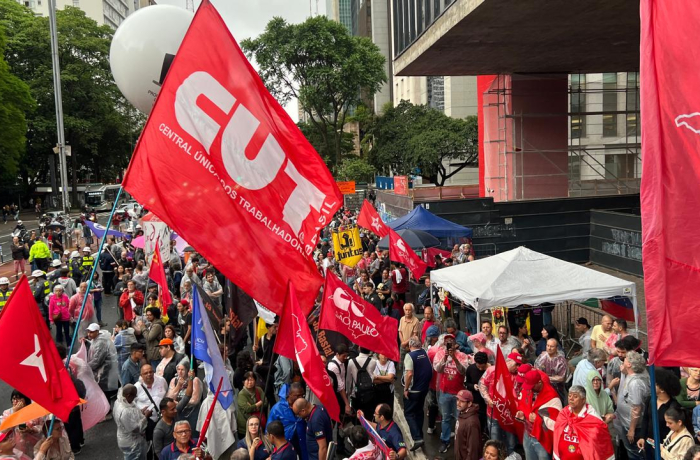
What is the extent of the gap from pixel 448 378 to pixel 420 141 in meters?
42.7

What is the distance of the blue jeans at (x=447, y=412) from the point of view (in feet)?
27.1

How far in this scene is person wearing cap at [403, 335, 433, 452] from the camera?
8274mm

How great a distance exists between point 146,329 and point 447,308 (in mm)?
6079

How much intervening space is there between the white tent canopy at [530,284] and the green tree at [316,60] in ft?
126

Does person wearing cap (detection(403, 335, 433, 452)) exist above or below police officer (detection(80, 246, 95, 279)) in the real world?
below

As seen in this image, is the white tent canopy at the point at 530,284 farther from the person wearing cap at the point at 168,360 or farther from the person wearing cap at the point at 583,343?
the person wearing cap at the point at 168,360

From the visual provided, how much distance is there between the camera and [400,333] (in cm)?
1062

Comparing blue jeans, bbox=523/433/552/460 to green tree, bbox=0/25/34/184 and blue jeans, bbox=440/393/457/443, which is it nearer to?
blue jeans, bbox=440/393/457/443

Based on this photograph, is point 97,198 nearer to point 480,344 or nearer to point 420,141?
point 420,141

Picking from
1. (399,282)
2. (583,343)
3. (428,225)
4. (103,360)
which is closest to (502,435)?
(583,343)

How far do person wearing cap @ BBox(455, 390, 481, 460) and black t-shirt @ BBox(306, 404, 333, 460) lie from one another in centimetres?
142

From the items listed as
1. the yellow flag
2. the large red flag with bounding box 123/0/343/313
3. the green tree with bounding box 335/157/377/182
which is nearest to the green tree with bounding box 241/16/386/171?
the green tree with bounding box 335/157/377/182

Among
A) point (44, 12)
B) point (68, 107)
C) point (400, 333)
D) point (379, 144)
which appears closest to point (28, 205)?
point (68, 107)

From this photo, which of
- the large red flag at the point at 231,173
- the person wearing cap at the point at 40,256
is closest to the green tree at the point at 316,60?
the person wearing cap at the point at 40,256
